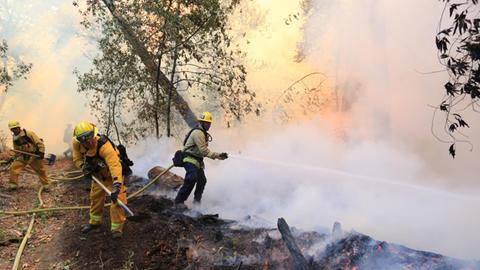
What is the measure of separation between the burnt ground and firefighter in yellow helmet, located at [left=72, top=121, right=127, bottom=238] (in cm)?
27

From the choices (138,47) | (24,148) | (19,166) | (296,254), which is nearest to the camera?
(296,254)

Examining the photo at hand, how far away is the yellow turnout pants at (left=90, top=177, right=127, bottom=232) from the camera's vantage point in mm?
6628

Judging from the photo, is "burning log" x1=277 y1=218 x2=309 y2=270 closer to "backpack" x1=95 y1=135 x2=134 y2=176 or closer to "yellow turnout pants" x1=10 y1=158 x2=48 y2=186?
"backpack" x1=95 y1=135 x2=134 y2=176

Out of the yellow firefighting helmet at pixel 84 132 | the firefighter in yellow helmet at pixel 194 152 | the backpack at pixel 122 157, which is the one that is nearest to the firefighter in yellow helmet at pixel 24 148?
the backpack at pixel 122 157

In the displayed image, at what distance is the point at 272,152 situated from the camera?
1408 cm

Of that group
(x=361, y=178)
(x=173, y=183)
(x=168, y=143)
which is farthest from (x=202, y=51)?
(x=361, y=178)

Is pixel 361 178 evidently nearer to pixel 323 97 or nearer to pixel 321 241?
pixel 321 241

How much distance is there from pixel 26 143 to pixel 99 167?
4.31m

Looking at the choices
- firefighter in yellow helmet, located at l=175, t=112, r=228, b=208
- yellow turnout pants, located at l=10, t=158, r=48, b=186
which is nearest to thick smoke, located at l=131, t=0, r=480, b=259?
firefighter in yellow helmet, located at l=175, t=112, r=228, b=208

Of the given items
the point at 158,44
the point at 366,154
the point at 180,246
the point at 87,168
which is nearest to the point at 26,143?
the point at 87,168

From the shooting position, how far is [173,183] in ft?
31.8

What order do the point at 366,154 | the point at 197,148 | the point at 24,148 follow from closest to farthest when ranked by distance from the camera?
the point at 197,148 < the point at 24,148 < the point at 366,154

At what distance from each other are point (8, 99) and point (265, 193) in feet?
83.5

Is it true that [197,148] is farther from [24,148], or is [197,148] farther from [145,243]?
[24,148]
